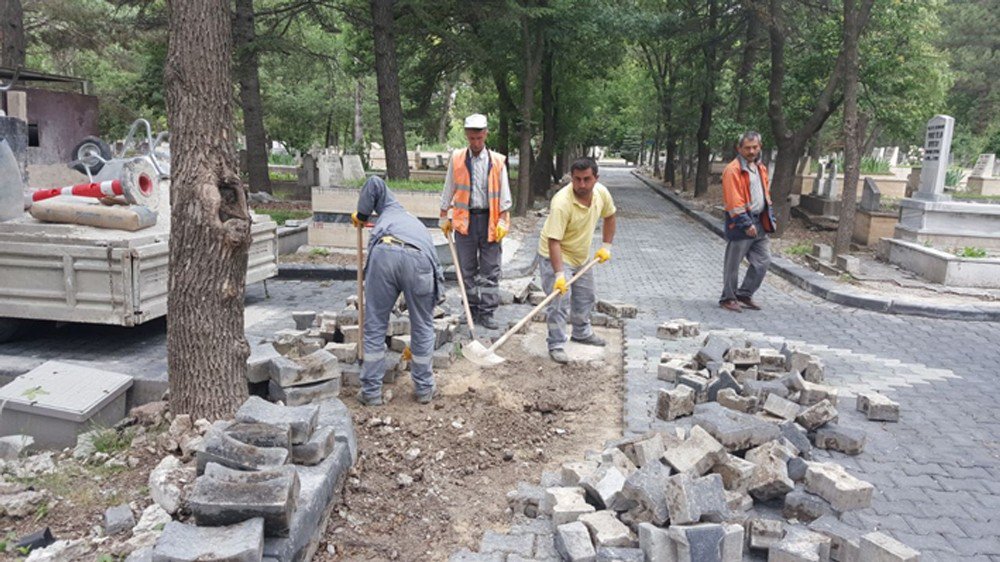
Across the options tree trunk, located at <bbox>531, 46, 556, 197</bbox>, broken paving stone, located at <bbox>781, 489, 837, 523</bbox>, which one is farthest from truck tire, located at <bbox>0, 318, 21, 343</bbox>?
tree trunk, located at <bbox>531, 46, 556, 197</bbox>

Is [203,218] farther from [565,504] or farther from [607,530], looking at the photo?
[607,530]

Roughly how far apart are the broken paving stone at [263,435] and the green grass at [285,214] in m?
9.67

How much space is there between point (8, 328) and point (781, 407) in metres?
6.61

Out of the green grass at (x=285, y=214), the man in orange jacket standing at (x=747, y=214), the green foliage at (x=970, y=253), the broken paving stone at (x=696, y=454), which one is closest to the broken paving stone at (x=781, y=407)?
the broken paving stone at (x=696, y=454)

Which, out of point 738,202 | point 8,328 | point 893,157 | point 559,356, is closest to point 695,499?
point 559,356

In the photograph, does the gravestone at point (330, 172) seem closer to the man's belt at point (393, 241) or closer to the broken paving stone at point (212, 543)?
the man's belt at point (393, 241)

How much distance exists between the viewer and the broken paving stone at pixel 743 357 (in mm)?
5551

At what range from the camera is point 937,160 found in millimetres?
11445

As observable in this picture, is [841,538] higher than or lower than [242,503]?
lower

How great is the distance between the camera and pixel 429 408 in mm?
4926

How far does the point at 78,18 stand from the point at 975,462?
63.5ft

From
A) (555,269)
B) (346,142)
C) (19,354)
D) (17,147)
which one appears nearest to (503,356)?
(555,269)

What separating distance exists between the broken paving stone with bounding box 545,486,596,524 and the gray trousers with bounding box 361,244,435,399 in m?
1.67

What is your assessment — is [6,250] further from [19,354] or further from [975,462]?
[975,462]
